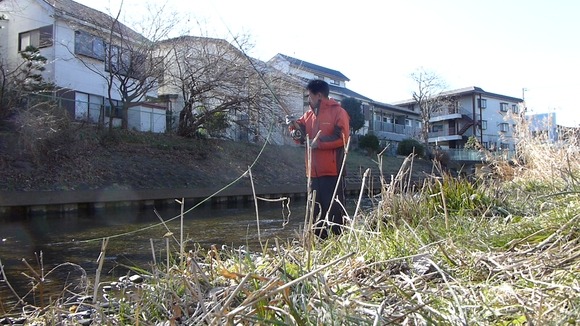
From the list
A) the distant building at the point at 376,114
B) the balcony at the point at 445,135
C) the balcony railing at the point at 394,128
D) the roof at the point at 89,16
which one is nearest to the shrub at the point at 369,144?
the distant building at the point at 376,114

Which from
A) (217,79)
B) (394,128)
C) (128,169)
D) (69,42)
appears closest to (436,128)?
(394,128)

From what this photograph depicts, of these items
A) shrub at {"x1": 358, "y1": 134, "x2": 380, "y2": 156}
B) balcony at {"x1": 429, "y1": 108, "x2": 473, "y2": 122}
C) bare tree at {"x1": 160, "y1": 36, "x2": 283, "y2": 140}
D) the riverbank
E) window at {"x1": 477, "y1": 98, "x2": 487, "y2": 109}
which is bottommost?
the riverbank

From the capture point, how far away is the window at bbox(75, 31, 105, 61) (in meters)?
18.2

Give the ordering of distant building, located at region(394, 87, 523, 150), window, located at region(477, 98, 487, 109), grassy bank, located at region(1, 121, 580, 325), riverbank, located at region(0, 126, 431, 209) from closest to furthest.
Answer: grassy bank, located at region(1, 121, 580, 325), riverbank, located at region(0, 126, 431, 209), distant building, located at region(394, 87, 523, 150), window, located at region(477, 98, 487, 109)

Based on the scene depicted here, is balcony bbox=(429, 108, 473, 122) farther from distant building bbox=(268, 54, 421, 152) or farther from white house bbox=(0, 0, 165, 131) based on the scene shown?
white house bbox=(0, 0, 165, 131)

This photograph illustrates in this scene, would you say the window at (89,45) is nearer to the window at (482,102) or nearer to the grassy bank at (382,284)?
the grassy bank at (382,284)

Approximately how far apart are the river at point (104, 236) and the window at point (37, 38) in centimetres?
1101

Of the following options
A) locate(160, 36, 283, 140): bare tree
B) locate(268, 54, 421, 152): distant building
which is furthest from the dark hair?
locate(268, 54, 421, 152): distant building

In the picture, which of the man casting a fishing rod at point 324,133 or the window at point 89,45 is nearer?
the man casting a fishing rod at point 324,133

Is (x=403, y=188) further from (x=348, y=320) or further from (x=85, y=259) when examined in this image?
(x=85, y=259)

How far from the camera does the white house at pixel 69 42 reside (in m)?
17.0

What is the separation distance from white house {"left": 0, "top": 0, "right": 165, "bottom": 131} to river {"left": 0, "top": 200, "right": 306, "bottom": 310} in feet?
29.7

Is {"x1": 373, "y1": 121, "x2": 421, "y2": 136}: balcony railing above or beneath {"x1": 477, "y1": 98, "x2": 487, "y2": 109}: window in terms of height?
beneath

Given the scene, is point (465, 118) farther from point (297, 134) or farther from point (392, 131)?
point (297, 134)
